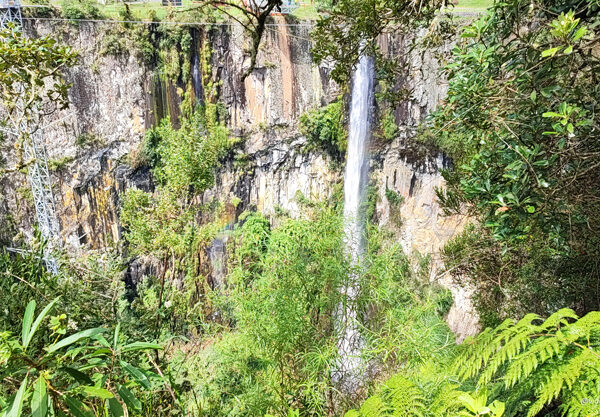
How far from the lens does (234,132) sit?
41.0 ft

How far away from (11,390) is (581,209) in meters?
2.30

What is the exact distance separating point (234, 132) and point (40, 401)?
12.2m

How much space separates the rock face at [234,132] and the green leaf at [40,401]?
9866 millimetres

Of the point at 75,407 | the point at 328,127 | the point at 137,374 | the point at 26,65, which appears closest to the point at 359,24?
the point at 26,65

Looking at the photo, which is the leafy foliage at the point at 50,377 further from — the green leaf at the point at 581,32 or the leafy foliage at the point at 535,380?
the green leaf at the point at 581,32

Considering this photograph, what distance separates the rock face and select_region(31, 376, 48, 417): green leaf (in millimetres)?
9866

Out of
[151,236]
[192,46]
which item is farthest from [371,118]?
[151,236]

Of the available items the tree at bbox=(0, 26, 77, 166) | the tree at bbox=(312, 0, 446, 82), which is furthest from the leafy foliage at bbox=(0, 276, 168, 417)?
the tree at bbox=(312, 0, 446, 82)

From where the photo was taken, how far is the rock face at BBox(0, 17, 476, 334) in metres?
10.7

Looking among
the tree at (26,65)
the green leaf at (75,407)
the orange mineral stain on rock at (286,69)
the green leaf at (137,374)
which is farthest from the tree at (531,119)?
the orange mineral stain on rock at (286,69)

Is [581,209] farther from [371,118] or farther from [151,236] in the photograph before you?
[371,118]

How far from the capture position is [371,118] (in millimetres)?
11836

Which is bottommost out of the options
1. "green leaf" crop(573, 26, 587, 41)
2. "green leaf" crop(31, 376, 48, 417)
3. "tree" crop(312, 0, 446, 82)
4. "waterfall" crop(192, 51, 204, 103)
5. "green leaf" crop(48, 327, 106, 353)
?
"green leaf" crop(31, 376, 48, 417)

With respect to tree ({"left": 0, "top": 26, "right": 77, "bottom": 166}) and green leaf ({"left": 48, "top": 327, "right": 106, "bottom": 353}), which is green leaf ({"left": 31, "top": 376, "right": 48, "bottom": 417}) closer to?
green leaf ({"left": 48, "top": 327, "right": 106, "bottom": 353})
